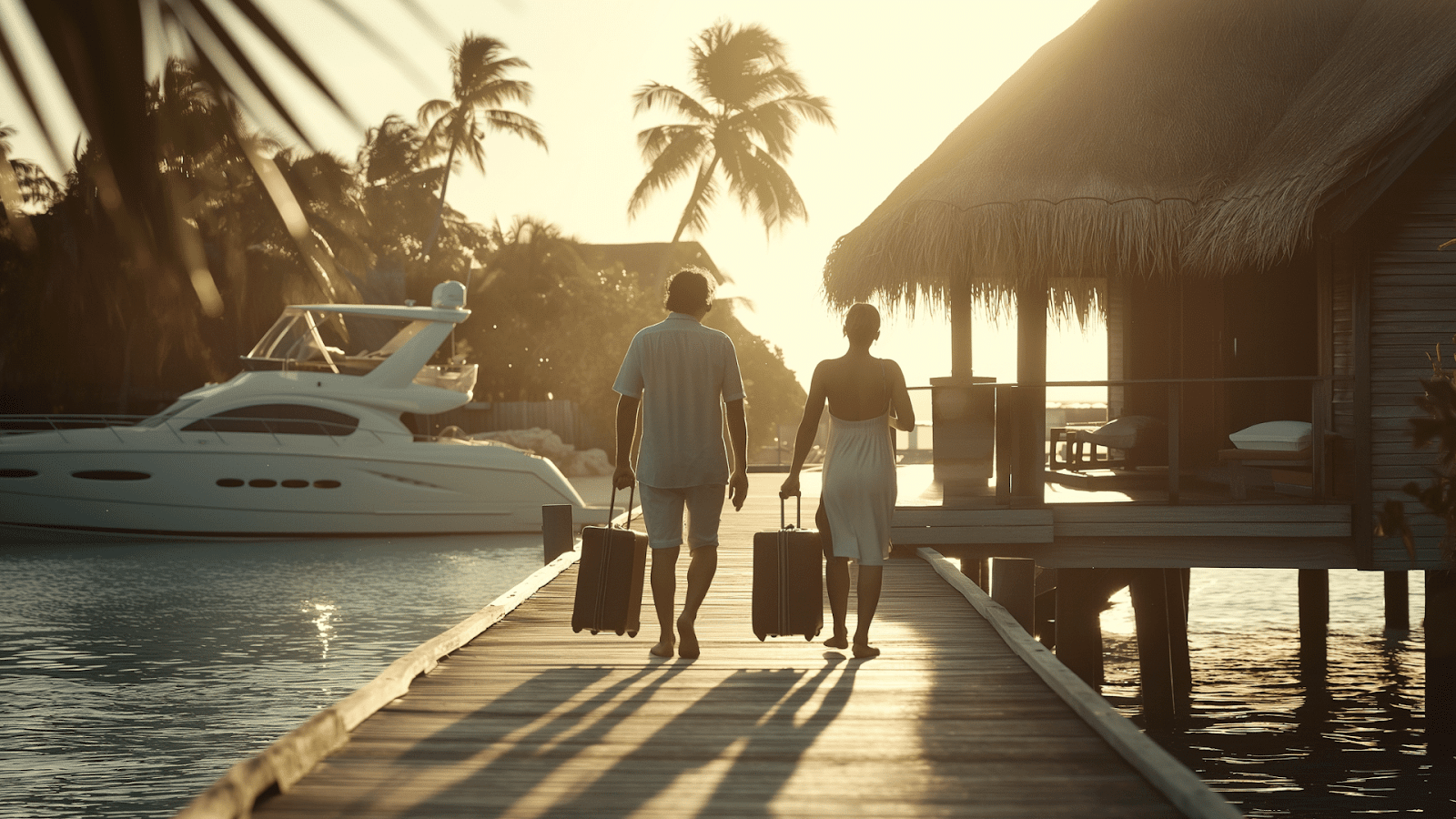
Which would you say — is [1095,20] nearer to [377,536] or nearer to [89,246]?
[89,246]

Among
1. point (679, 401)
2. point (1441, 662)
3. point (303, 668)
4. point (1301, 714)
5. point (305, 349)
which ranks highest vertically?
point (305, 349)

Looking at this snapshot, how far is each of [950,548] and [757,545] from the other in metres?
4.58

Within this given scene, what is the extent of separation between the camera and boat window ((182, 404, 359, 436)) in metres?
20.7

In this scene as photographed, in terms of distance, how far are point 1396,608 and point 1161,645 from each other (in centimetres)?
533

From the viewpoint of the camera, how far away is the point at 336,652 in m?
13.0

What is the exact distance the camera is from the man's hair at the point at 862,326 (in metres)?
5.91

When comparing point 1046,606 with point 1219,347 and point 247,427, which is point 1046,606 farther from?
point 247,427

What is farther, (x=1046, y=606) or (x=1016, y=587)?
(x=1046, y=606)

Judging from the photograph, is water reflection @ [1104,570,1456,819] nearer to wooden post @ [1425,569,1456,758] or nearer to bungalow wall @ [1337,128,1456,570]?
wooden post @ [1425,569,1456,758]

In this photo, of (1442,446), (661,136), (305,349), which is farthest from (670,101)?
(1442,446)

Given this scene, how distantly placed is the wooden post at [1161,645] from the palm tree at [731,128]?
24.9m

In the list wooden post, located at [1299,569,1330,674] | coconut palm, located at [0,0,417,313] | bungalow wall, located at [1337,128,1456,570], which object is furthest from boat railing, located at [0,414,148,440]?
coconut palm, located at [0,0,417,313]

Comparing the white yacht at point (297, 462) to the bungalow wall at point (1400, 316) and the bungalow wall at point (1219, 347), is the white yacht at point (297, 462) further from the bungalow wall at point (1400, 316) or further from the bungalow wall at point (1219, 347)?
the bungalow wall at point (1400, 316)

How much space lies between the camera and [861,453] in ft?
19.2
